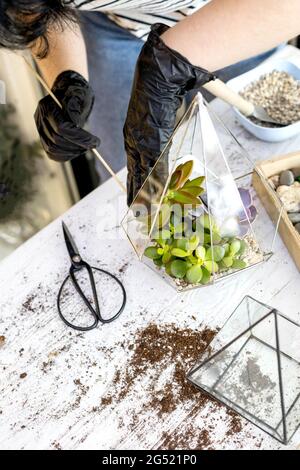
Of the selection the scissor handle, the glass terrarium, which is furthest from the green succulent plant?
the scissor handle

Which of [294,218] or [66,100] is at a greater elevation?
[66,100]

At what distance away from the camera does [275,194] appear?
2.94ft

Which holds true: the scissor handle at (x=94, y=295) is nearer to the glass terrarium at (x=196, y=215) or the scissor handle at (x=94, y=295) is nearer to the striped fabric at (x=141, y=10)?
the glass terrarium at (x=196, y=215)

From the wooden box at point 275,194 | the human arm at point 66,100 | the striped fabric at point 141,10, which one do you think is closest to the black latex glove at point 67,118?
the human arm at point 66,100

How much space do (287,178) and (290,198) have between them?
4 cm

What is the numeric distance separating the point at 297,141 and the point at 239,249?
344 millimetres

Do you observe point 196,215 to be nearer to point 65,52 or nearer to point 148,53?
point 148,53

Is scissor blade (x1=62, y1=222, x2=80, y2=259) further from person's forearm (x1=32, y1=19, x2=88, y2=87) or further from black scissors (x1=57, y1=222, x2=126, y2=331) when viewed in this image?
person's forearm (x1=32, y1=19, x2=88, y2=87)

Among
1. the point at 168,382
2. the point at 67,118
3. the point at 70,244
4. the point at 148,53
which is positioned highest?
the point at 148,53

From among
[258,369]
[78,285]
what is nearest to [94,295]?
[78,285]

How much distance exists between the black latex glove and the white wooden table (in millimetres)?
129

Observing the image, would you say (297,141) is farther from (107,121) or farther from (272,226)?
(107,121)

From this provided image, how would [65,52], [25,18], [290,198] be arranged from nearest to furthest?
[25,18] < [290,198] < [65,52]

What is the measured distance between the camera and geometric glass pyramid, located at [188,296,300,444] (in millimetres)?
732
